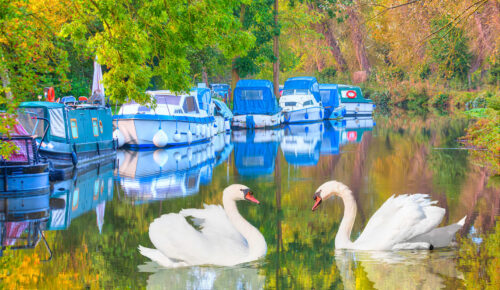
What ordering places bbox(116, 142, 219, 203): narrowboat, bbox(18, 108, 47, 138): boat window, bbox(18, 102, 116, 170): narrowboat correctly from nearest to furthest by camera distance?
bbox(116, 142, 219, 203): narrowboat, bbox(18, 108, 47, 138): boat window, bbox(18, 102, 116, 170): narrowboat

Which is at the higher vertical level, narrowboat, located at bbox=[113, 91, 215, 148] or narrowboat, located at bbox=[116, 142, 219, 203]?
narrowboat, located at bbox=[113, 91, 215, 148]

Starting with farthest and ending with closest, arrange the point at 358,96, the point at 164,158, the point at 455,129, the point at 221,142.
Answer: the point at 358,96
the point at 455,129
the point at 221,142
the point at 164,158

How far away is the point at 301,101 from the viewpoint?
5044 cm

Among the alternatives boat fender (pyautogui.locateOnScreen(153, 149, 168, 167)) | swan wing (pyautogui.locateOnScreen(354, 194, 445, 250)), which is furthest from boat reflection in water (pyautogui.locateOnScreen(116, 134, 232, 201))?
swan wing (pyautogui.locateOnScreen(354, 194, 445, 250))

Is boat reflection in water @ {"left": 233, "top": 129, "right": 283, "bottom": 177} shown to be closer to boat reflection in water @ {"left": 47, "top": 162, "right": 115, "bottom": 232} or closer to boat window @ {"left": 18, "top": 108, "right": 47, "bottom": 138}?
boat reflection in water @ {"left": 47, "top": 162, "right": 115, "bottom": 232}

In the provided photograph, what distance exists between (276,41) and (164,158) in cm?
2611

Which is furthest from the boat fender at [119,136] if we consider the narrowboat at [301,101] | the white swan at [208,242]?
the narrowboat at [301,101]

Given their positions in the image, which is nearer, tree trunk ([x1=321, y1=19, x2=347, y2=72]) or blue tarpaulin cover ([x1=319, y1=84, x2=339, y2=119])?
blue tarpaulin cover ([x1=319, y1=84, x2=339, y2=119])

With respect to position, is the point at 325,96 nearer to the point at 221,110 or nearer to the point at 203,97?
the point at 221,110

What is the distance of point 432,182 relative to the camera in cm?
1766

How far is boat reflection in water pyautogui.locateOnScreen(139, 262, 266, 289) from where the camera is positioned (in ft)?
28.1

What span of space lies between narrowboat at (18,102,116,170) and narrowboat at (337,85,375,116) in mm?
36490

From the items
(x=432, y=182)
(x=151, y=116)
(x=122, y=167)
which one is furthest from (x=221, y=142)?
(x=432, y=182)

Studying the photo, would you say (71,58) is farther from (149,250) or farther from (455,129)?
(149,250)
